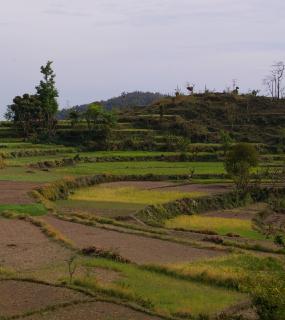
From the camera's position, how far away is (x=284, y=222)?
36375 millimetres

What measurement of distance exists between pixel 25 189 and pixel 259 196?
59.2ft

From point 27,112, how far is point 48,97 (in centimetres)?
322

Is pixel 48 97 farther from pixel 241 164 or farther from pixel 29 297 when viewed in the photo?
pixel 29 297

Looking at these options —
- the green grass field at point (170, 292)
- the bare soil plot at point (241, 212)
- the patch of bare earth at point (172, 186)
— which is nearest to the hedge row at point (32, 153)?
the patch of bare earth at point (172, 186)

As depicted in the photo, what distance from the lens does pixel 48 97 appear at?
239 feet

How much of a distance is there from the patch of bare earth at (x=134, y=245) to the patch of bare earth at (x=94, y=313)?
5.84 meters

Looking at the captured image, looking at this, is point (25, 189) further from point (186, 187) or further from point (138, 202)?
point (186, 187)

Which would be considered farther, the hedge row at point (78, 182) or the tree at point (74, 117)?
the tree at point (74, 117)

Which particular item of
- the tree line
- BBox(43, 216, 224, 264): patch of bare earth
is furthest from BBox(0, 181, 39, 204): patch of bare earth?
the tree line

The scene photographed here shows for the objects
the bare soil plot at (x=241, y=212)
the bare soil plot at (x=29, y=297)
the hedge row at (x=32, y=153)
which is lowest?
the bare soil plot at (x=241, y=212)

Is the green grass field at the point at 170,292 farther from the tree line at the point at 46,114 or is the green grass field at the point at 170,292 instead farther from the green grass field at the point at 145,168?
the tree line at the point at 46,114

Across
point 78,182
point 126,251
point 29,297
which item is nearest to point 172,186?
point 78,182

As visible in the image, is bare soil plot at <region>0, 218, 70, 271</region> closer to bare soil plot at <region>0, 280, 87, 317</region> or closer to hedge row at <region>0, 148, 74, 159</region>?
bare soil plot at <region>0, 280, 87, 317</region>

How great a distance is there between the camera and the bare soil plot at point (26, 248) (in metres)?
20.8
